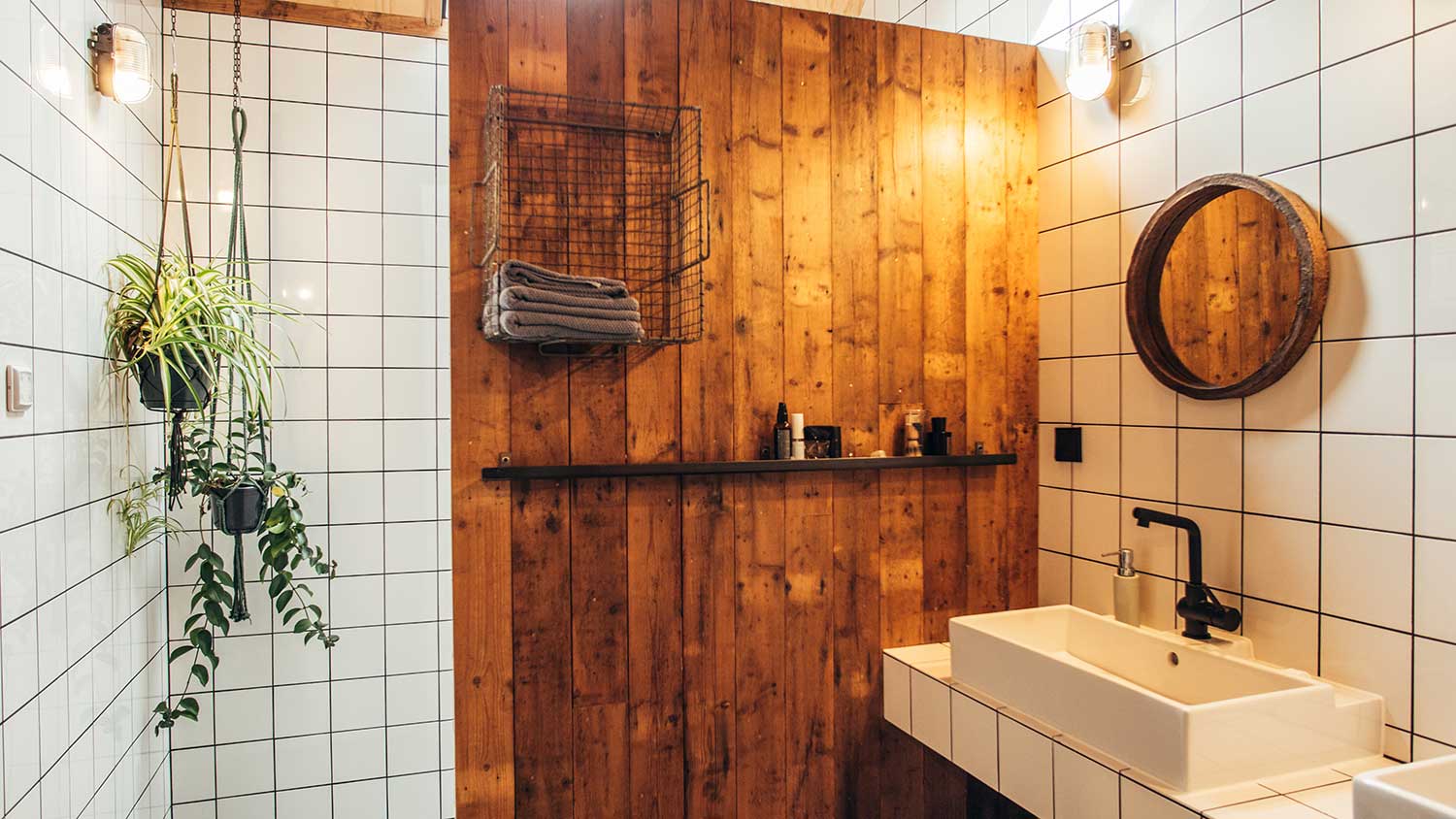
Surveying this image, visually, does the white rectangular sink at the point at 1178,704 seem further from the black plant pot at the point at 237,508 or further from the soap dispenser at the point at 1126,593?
the black plant pot at the point at 237,508

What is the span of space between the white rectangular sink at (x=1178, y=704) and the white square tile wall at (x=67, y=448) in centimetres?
184

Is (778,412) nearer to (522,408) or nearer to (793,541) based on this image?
(793,541)

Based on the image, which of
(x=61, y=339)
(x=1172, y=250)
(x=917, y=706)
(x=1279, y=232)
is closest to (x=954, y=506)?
(x=917, y=706)

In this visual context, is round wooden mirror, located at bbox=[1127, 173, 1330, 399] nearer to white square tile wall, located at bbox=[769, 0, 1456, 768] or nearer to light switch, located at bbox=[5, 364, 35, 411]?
white square tile wall, located at bbox=[769, 0, 1456, 768]

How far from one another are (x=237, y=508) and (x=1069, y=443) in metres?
2.10

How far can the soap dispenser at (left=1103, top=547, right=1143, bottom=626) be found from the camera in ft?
7.18

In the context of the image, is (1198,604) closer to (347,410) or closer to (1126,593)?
(1126,593)

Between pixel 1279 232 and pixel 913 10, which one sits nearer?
pixel 1279 232

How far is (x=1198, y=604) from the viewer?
6.54 feet

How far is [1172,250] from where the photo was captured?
2.16m

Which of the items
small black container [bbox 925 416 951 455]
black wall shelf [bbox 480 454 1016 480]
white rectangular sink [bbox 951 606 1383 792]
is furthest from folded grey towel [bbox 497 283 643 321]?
white rectangular sink [bbox 951 606 1383 792]

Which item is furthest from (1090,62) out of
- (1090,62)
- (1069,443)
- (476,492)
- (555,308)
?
(476,492)

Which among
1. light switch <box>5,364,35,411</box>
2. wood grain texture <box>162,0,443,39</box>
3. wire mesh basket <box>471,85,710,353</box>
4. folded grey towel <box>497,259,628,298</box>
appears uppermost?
wood grain texture <box>162,0,443,39</box>

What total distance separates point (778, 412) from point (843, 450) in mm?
231
